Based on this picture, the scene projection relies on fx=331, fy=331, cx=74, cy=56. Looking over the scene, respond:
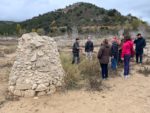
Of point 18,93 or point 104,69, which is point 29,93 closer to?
point 18,93

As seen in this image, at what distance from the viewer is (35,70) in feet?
34.0

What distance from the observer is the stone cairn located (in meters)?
10.2

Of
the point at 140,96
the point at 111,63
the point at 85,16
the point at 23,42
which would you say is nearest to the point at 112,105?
the point at 140,96

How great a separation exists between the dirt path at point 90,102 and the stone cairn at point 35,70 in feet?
1.18

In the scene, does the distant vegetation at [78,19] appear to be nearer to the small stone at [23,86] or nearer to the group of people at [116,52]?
the group of people at [116,52]

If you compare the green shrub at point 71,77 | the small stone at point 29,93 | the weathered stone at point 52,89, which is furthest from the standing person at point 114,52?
the small stone at point 29,93

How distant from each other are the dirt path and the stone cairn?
0.36m

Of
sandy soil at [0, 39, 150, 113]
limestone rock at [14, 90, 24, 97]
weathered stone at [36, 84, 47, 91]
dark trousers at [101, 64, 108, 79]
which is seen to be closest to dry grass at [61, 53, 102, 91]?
dark trousers at [101, 64, 108, 79]

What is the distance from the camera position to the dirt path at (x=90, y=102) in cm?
921

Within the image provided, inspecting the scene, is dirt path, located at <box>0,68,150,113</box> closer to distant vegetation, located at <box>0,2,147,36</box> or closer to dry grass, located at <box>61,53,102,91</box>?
dry grass, located at <box>61,53,102,91</box>

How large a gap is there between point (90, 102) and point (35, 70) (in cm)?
203

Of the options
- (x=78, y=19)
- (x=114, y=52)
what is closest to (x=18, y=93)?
(x=114, y=52)

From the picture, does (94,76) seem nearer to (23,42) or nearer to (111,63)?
(111,63)

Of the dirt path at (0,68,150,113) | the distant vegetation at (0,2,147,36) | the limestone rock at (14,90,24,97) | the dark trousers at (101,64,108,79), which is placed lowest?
the dirt path at (0,68,150,113)
